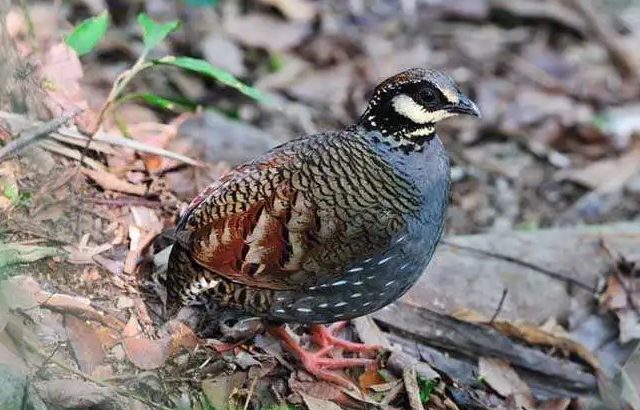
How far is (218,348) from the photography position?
4.21m

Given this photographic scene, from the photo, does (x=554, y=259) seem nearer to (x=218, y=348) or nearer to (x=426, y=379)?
(x=426, y=379)

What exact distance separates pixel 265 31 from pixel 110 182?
330cm

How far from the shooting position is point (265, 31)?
7863mm

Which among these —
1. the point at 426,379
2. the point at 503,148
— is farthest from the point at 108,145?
the point at 503,148

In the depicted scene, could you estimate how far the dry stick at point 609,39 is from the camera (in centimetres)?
845

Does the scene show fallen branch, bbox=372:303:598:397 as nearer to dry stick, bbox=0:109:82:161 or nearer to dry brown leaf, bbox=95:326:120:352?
dry brown leaf, bbox=95:326:120:352

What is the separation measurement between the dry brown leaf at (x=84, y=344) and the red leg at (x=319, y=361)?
73cm

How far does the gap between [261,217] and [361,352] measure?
0.91 meters

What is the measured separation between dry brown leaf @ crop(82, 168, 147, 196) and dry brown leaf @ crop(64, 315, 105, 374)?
94 centimetres

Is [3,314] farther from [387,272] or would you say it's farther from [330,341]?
[330,341]

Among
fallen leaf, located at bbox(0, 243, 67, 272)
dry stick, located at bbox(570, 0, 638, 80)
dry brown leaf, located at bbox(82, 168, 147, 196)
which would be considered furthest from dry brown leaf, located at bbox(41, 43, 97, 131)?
dry stick, located at bbox(570, 0, 638, 80)

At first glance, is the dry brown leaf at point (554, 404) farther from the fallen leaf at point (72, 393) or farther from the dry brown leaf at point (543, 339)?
the fallen leaf at point (72, 393)

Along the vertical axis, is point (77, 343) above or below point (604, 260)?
above

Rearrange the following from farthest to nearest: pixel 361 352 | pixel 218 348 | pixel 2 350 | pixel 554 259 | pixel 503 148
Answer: pixel 503 148 → pixel 554 259 → pixel 361 352 → pixel 218 348 → pixel 2 350
